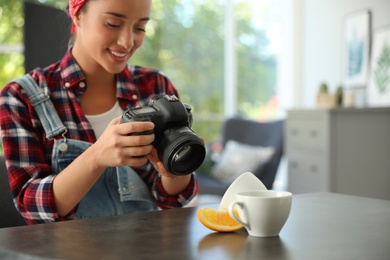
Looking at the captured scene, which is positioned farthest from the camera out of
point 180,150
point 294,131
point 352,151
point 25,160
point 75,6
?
point 294,131

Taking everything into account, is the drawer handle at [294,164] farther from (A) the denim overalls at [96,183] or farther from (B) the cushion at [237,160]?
(A) the denim overalls at [96,183]

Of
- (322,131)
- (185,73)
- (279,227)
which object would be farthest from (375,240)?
(185,73)

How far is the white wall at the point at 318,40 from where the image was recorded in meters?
4.14

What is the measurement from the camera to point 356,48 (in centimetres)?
395

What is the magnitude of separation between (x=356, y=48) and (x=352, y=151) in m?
0.86

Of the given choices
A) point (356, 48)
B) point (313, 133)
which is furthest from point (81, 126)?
point (356, 48)

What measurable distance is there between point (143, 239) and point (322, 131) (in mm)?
2797

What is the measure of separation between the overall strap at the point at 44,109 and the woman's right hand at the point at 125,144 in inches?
11.3

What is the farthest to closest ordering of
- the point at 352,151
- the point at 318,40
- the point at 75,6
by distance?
the point at 318,40, the point at 352,151, the point at 75,6

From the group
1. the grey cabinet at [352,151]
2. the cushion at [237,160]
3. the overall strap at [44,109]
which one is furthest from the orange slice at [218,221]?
the cushion at [237,160]

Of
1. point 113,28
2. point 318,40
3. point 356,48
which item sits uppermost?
point 318,40

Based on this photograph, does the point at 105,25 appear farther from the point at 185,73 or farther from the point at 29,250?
the point at 185,73

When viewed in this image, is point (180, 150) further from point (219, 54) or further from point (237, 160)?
point (219, 54)

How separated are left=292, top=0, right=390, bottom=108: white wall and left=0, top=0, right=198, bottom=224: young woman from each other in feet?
9.12
